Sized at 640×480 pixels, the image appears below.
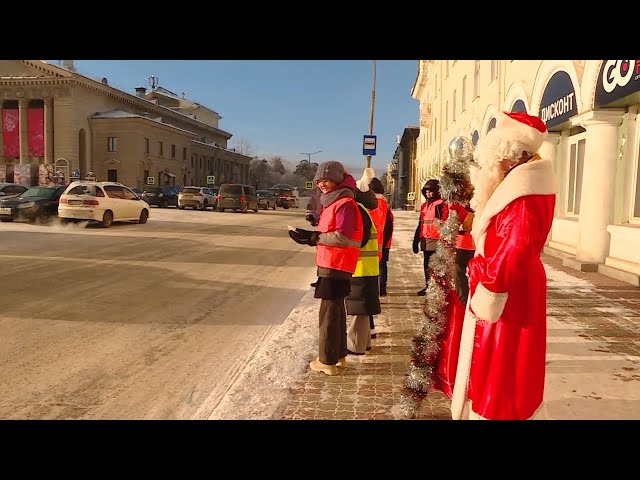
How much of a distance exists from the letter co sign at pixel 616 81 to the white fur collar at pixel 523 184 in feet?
20.6

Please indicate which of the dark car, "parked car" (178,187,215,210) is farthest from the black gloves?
"parked car" (178,187,215,210)

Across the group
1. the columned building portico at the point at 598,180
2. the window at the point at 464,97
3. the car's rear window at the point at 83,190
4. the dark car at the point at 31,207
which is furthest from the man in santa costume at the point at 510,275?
the window at the point at 464,97

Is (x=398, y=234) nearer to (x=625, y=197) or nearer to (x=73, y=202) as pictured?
(x=625, y=197)

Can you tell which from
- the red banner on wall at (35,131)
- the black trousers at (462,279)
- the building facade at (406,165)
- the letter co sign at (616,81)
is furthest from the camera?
the building facade at (406,165)

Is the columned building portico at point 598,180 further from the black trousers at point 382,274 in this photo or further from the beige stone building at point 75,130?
the beige stone building at point 75,130

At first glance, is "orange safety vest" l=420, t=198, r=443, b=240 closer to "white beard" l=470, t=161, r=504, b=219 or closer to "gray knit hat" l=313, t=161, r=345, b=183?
"gray knit hat" l=313, t=161, r=345, b=183

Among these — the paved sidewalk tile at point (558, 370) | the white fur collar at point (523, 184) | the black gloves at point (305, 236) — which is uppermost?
the white fur collar at point (523, 184)

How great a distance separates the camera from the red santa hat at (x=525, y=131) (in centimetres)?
243

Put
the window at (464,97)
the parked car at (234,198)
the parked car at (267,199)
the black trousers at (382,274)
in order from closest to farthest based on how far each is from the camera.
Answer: the black trousers at (382,274) → the window at (464,97) → the parked car at (234,198) → the parked car at (267,199)

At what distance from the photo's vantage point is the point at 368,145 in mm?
15992

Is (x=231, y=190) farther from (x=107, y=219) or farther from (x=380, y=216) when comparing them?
(x=380, y=216)

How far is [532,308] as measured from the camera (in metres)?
2.38
